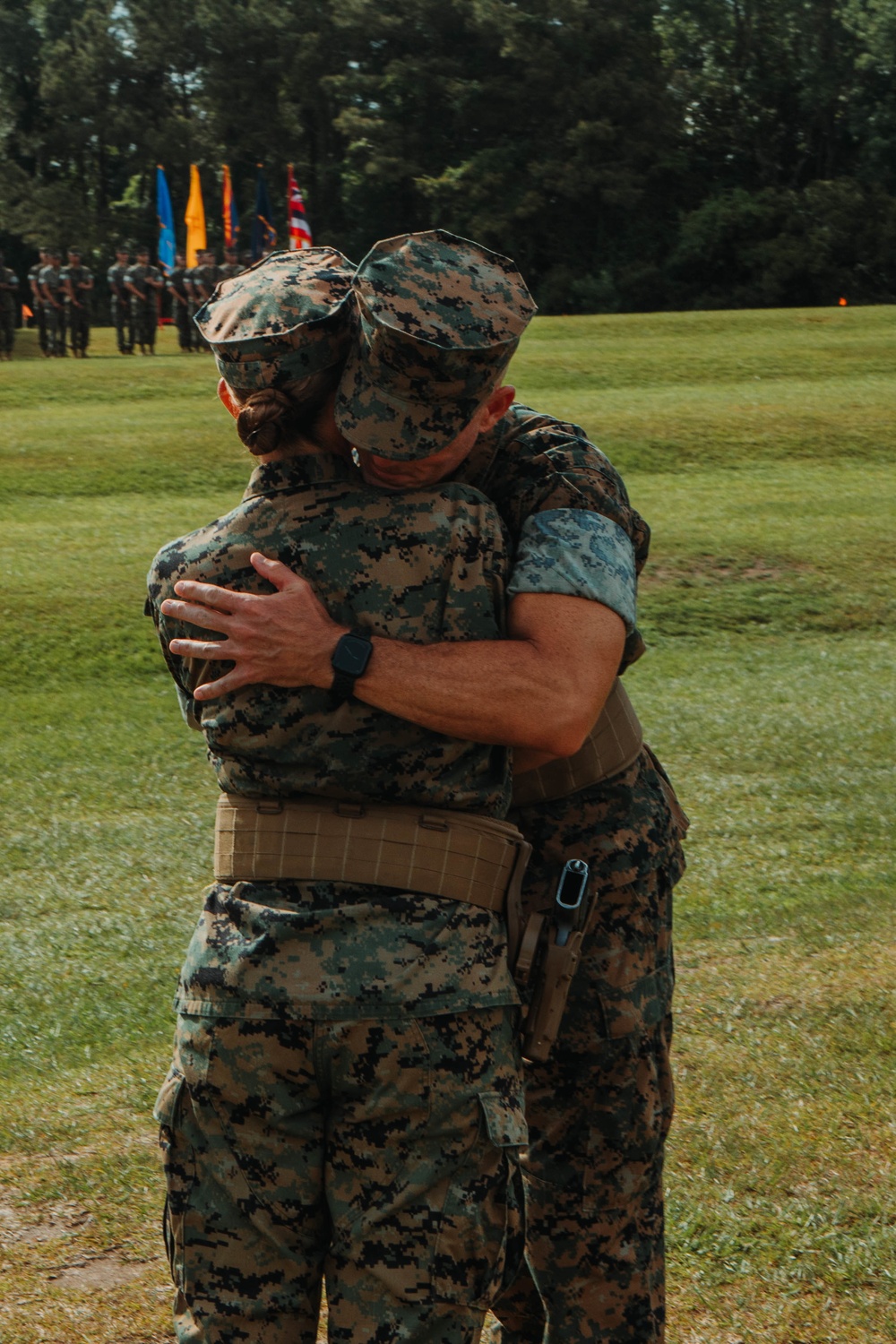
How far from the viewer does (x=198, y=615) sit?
1.97 metres

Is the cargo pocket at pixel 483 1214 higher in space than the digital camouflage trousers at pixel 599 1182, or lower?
higher

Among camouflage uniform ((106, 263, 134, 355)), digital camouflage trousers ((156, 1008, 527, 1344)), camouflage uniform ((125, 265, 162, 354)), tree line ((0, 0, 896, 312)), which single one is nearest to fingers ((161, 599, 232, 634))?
digital camouflage trousers ((156, 1008, 527, 1344))

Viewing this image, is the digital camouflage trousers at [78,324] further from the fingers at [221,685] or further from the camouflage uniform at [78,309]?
the fingers at [221,685]

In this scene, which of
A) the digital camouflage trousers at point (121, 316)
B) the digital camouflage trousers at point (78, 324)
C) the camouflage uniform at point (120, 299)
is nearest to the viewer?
the digital camouflage trousers at point (78, 324)

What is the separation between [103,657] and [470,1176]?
7.50 m

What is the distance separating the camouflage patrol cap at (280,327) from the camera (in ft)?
6.35

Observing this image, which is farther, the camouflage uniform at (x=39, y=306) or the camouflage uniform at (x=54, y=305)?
the camouflage uniform at (x=39, y=306)

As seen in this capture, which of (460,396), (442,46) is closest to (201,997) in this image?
(460,396)

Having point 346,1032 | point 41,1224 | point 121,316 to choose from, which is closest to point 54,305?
point 121,316

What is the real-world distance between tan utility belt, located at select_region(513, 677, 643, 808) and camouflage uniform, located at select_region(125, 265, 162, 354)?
2616 centimetres

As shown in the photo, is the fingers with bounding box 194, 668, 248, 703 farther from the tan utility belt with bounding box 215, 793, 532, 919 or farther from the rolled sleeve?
the rolled sleeve

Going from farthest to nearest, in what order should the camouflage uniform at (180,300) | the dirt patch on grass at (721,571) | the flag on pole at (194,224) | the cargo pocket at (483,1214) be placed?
the flag on pole at (194,224), the camouflage uniform at (180,300), the dirt patch on grass at (721,571), the cargo pocket at (483,1214)

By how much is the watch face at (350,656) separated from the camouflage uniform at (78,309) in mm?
26588

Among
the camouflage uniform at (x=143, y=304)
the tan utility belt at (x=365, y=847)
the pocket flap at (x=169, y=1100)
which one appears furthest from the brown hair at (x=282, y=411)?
the camouflage uniform at (x=143, y=304)
